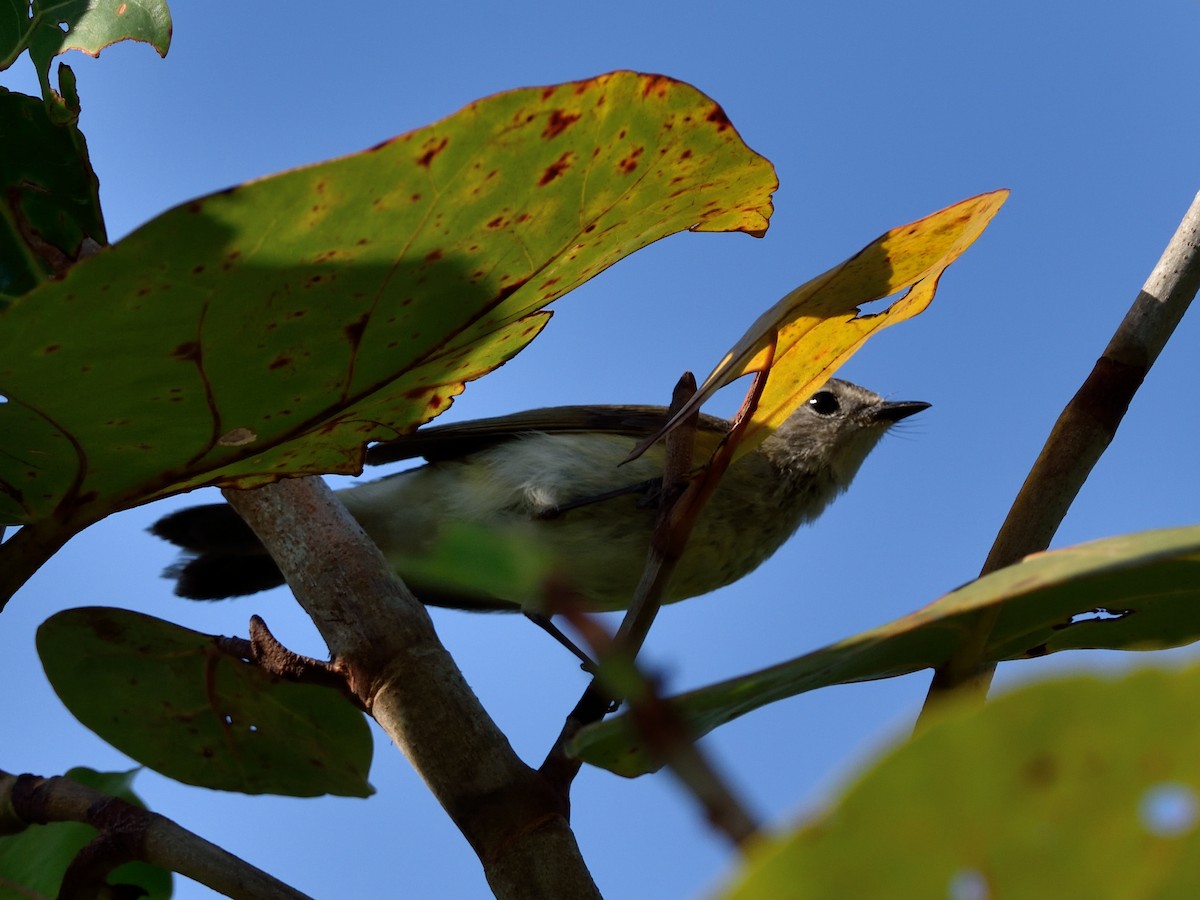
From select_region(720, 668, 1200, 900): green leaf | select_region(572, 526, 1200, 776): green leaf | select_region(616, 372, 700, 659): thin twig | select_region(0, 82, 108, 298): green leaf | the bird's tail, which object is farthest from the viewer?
the bird's tail

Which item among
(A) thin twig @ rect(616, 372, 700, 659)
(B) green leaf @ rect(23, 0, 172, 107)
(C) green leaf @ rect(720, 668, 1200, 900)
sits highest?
(B) green leaf @ rect(23, 0, 172, 107)

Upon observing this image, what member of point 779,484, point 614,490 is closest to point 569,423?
point 614,490

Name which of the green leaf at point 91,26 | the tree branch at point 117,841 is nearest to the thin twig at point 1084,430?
the tree branch at point 117,841

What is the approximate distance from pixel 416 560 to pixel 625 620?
0.62 m

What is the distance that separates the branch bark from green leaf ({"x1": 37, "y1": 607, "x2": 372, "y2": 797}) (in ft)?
0.85

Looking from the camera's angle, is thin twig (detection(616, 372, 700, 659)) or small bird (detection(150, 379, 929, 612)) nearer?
thin twig (detection(616, 372, 700, 659))

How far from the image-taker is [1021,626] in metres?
1.16

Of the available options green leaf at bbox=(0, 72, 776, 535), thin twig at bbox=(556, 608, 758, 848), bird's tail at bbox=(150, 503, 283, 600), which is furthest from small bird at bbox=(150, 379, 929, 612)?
thin twig at bbox=(556, 608, 758, 848)

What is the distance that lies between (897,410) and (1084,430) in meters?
3.23

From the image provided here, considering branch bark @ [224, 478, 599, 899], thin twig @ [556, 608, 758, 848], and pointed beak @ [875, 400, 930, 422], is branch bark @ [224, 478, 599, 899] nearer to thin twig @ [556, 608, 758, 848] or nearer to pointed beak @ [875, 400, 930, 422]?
thin twig @ [556, 608, 758, 848]

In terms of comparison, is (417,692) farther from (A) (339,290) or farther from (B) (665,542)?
(A) (339,290)

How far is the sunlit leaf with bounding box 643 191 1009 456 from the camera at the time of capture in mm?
1137

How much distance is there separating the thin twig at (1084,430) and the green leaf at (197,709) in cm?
96

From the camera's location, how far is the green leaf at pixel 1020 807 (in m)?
0.39
